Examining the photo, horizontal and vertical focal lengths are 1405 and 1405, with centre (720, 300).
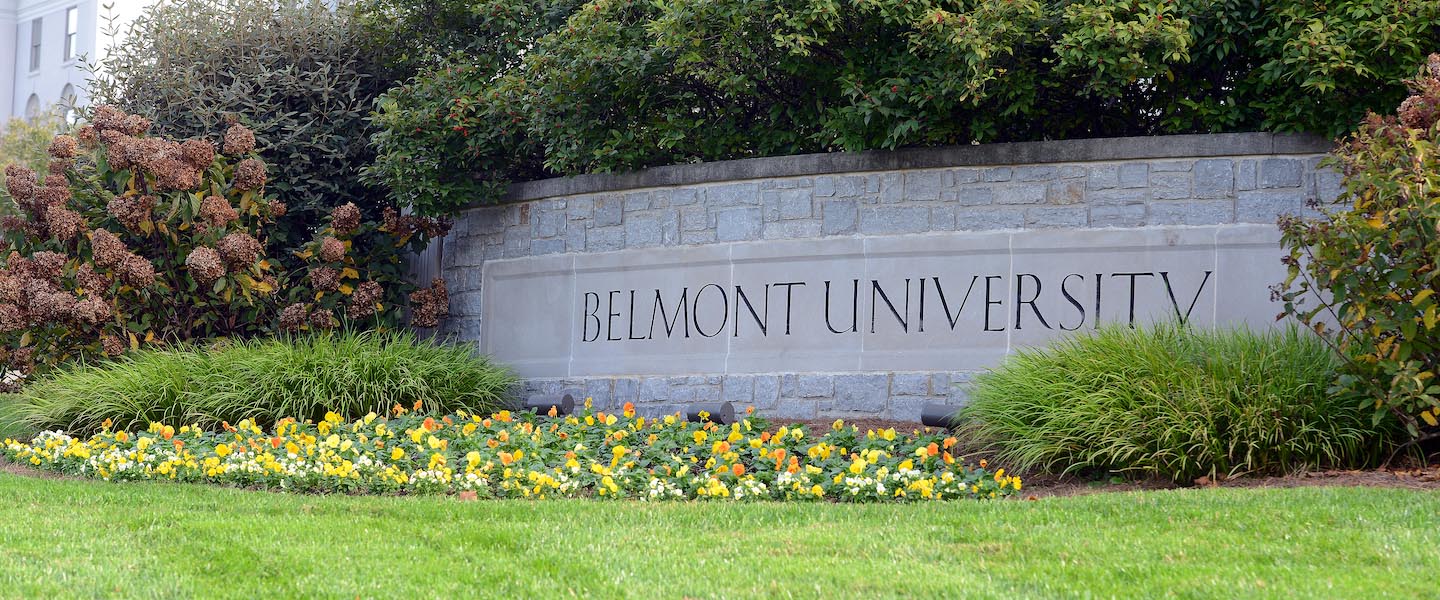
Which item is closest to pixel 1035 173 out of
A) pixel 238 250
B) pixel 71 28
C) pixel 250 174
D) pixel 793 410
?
pixel 793 410

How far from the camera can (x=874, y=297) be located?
401 inches

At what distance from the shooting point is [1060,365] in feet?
27.2

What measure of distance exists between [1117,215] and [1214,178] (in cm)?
67

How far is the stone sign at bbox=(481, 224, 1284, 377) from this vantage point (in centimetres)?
945

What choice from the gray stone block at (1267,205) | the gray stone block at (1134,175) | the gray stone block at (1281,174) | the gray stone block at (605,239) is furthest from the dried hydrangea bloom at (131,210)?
the gray stone block at (1281,174)

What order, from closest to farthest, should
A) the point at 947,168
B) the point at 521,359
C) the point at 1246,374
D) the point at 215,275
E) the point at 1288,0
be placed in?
the point at 1246,374 → the point at 1288,0 → the point at 947,168 → the point at 215,275 → the point at 521,359

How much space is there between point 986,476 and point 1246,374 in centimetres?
150

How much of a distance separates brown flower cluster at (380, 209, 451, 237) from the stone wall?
3.46 ft

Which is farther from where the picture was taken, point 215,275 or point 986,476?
point 215,275

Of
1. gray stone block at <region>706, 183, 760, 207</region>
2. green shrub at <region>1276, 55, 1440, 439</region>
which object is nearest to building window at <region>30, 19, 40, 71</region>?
gray stone block at <region>706, 183, 760, 207</region>

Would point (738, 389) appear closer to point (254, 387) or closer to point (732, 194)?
point (732, 194)

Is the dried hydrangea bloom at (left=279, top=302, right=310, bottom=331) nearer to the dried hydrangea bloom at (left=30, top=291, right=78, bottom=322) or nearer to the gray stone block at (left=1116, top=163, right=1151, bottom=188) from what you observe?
the dried hydrangea bloom at (left=30, top=291, right=78, bottom=322)

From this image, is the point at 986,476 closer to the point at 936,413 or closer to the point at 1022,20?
the point at 936,413

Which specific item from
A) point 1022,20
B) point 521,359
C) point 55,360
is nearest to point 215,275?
point 55,360
